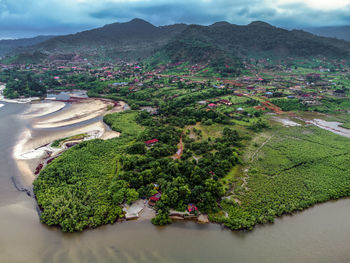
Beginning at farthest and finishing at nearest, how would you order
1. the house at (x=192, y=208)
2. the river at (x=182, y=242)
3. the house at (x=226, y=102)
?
the house at (x=226, y=102)
the house at (x=192, y=208)
the river at (x=182, y=242)

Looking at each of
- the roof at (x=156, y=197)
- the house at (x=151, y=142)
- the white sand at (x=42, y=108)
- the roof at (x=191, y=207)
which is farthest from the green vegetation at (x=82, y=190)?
the white sand at (x=42, y=108)

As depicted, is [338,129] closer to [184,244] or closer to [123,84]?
[184,244]

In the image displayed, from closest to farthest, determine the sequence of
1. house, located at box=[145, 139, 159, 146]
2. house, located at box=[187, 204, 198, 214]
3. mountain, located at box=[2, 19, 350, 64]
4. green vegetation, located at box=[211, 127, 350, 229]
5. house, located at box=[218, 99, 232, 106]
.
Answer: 1. house, located at box=[187, 204, 198, 214]
2. green vegetation, located at box=[211, 127, 350, 229]
3. house, located at box=[145, 139, 159, 146]
4. house, located at box=[218, 99, 232, 106]
5. mountain, located at box=[2, 19, 350, 64]

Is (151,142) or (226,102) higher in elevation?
(226,102)

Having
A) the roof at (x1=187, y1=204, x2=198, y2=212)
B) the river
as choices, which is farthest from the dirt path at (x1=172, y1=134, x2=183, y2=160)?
the river

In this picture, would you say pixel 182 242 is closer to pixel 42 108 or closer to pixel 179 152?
pixel 179 152

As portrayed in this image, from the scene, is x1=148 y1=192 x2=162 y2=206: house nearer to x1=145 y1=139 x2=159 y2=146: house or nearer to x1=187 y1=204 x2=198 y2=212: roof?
x1=187 y1=204 x2=198 y2=212: roof

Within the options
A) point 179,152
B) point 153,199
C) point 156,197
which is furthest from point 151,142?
point 153,199

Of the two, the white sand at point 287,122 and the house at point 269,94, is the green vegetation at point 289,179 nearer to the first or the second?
the white sand at point 287,122

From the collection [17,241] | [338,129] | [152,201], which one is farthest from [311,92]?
[17,241]
